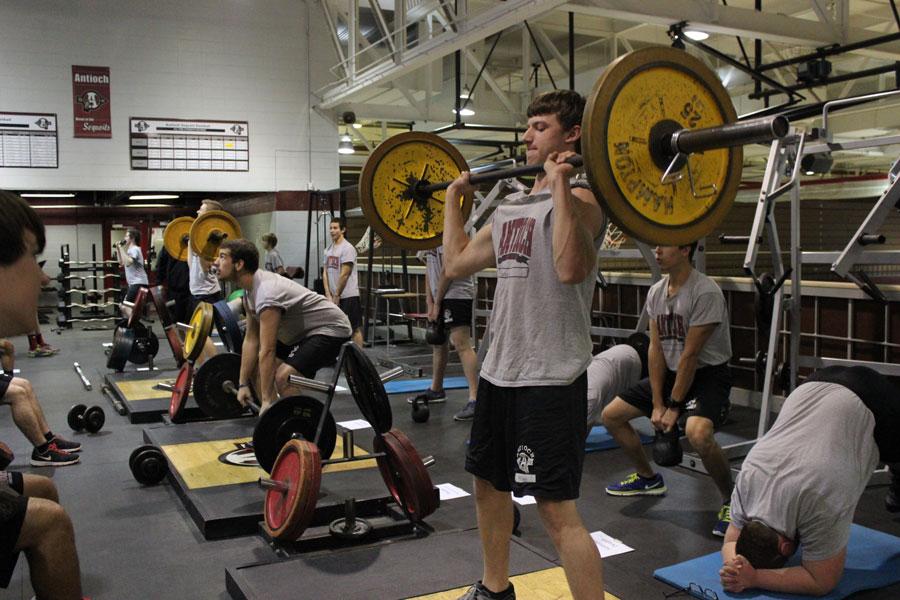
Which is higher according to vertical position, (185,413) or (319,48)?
(319,48)

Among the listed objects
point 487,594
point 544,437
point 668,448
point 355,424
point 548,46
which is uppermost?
point 548,46

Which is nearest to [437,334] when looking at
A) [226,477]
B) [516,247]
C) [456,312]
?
[456,312]

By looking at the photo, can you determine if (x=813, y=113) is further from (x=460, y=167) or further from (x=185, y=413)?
(x=185, y=413)

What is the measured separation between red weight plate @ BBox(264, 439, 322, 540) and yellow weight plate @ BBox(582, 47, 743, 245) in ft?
4.64

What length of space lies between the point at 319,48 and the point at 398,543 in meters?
8.78

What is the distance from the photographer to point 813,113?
5.11 m

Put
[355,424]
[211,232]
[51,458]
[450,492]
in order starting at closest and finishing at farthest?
1. [450,492]
2. [51,458]
3. [355,424]
4. [211,232]

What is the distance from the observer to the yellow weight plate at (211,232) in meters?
5.94

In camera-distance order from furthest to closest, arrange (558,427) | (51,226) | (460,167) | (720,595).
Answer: (51,226) → (460,167) → (720,595) → (558,427)

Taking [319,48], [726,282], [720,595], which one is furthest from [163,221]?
[720,595]

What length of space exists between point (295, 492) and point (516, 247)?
124 cm

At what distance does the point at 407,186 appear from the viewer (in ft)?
9.51

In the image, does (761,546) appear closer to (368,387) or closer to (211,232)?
(368,387)

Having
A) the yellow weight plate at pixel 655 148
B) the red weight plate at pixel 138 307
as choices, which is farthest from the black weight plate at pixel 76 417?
the yellow weight plate at pixel 655 148
